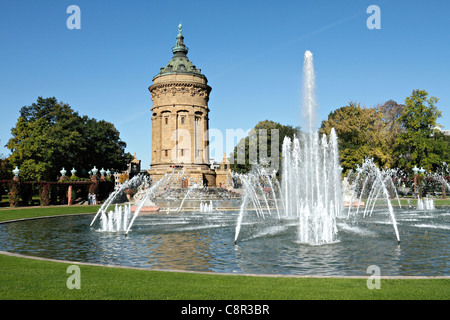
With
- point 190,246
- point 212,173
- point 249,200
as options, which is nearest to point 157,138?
point 212,173

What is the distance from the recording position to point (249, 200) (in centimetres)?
4312

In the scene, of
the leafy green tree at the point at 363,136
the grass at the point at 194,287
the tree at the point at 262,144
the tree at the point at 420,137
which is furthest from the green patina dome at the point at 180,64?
the grass at the point at 194,287

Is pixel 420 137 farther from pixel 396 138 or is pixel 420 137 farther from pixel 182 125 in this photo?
pixel 182 125

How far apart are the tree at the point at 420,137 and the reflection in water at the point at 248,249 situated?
36461 mm

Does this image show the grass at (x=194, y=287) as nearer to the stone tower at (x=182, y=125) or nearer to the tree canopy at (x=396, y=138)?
the tree canopy at (x=396, y=138)

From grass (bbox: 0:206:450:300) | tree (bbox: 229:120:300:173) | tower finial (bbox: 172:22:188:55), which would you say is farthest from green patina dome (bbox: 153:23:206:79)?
grass (bbox: 0:206:450:300)

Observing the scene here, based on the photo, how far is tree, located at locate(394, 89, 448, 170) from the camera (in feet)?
171

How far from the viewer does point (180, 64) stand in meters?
68.2

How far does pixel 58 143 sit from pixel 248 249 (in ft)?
169

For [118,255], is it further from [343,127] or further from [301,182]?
[343,127]

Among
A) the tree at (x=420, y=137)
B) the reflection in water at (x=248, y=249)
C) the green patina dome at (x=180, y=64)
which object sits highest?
the green patina dome at (x=180, y=64)

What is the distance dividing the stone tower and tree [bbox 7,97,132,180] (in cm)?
1139

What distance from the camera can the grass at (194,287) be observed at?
275 inches
